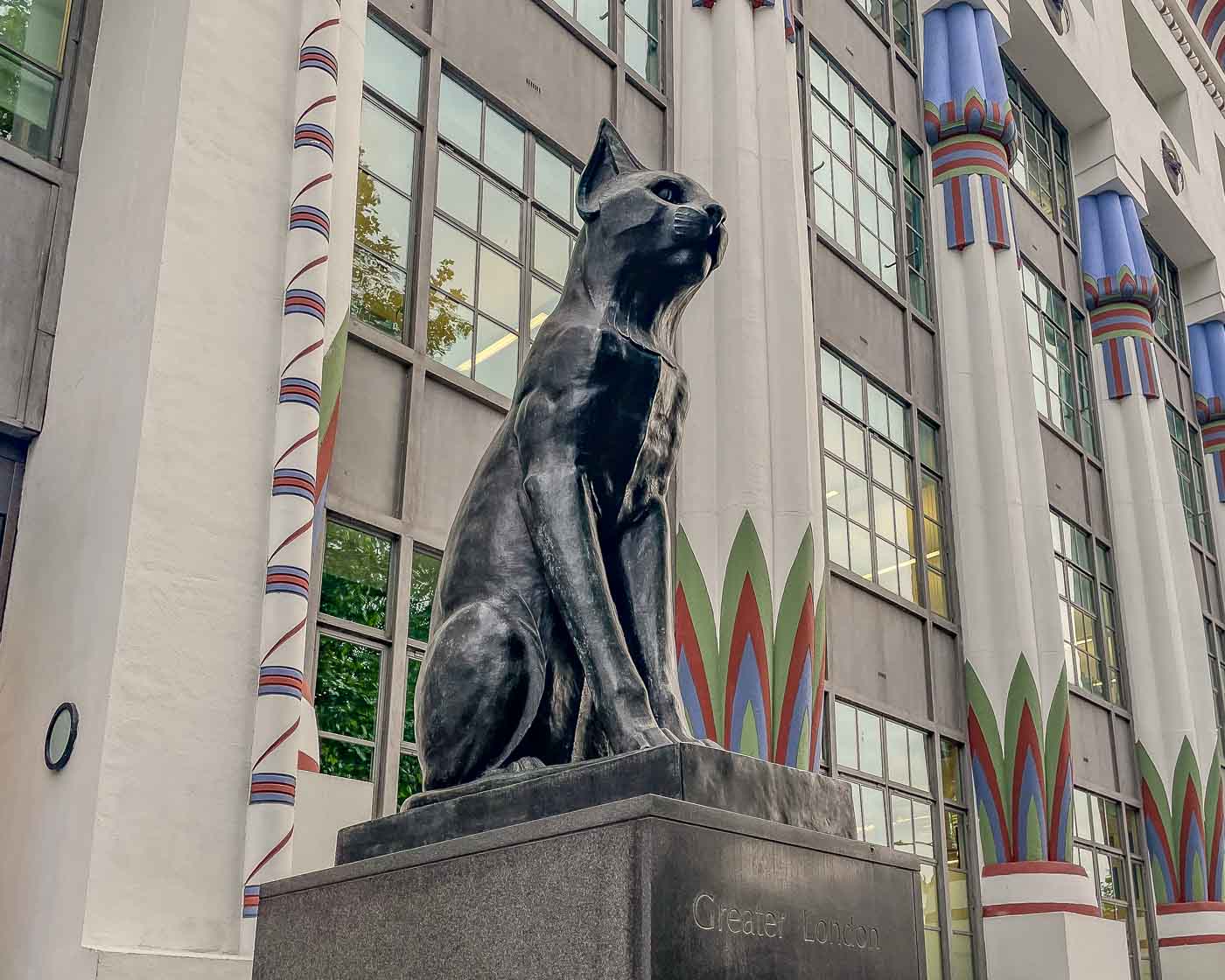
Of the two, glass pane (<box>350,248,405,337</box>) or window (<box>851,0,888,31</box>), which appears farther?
window (<box>851,0,888,31</box>)

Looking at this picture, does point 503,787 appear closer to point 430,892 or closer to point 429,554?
point 430,892

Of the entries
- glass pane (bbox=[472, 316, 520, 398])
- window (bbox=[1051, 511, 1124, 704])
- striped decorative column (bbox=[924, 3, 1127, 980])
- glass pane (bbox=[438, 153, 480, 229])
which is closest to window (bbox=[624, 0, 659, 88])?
glass pane (bbox=[438, 153, 480, 229])

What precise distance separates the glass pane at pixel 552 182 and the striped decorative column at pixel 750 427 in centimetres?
163

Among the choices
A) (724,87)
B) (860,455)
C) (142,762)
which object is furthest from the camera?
(860,455)

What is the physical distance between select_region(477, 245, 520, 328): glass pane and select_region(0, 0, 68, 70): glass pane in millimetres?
3875

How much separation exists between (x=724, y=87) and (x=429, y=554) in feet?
21.9

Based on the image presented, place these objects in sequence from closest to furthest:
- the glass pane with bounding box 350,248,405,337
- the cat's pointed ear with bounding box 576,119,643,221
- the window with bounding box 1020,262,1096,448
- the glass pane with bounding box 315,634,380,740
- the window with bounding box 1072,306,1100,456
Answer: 1. the cat's pointed ear with bounding box 576,119,643,221
2. the glass pane with bounding box 315,634,380,740
3. the glass pane with bounding box 350,248,405,337
4. the window with bounding box 1020,262,1096,448
5. the window with bounding box 1072,306,1100,456

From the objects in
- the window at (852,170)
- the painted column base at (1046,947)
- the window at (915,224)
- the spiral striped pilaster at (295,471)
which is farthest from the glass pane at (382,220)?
the painted column base at (1046,947)

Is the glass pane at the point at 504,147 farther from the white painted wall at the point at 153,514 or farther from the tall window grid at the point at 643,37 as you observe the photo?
the white painted wall at the point at 153,514

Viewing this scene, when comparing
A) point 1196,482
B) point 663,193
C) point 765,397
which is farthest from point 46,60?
point 1196,482

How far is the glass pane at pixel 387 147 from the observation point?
10.9m

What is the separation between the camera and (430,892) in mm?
3781

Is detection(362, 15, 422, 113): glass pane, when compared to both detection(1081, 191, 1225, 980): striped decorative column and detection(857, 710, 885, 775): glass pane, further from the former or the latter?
detection(1081, 191, 1225, 980): striped decorative column

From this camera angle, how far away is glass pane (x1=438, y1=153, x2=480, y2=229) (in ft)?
38.0
